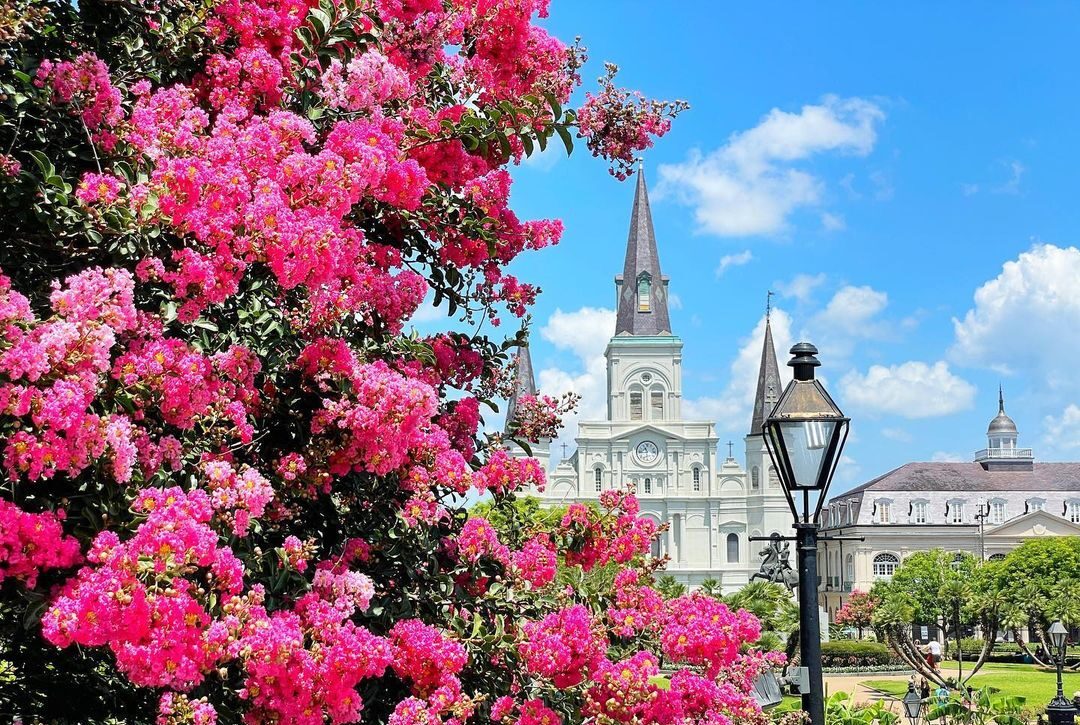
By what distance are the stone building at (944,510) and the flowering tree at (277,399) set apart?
6410 centimetres

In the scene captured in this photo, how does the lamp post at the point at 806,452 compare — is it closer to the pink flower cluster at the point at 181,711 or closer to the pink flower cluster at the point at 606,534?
the pink flower cluster at the point at 606,534

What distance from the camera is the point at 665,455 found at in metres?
70.1

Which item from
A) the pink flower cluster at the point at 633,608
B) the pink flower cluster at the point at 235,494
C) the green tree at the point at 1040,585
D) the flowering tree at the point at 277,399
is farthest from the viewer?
the green tree at the point at 1040,585

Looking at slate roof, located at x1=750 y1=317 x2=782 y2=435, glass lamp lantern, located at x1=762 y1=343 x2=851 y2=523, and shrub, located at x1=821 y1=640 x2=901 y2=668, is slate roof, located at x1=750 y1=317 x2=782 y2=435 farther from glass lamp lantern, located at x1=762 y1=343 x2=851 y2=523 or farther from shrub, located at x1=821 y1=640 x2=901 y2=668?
glass lamp lantern, located at x1=762 y1=343 x2=851 y2=523

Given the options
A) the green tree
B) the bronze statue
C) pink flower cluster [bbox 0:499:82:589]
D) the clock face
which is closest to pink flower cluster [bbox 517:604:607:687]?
pink flower cluster [bbox 0:499:82:589]

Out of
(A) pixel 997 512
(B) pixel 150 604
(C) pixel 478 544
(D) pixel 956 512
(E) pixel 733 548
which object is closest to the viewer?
(B) pixel 150 604

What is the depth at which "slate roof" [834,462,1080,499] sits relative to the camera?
67.7 m

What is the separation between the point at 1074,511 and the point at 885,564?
12013 mm

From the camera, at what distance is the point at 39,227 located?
9.96ft

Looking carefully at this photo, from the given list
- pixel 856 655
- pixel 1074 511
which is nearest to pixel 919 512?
pixel 1074 511

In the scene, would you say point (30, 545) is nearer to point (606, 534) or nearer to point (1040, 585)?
point (606, 534)

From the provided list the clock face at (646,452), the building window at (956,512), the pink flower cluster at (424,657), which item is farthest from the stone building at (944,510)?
the pink flower cluster at (424,657)

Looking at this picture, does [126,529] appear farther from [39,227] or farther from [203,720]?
[39,227]

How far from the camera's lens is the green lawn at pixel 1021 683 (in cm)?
2605
